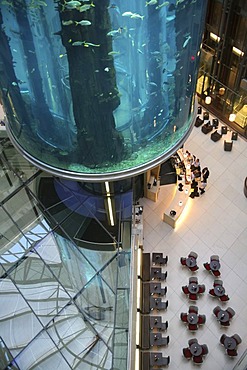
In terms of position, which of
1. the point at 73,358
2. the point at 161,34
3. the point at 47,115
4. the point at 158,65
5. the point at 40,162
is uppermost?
the point at 161,34

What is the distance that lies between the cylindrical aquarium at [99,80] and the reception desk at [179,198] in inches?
300

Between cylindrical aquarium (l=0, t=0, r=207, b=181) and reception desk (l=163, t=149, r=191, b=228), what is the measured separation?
300 inches

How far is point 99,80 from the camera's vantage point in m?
5.62

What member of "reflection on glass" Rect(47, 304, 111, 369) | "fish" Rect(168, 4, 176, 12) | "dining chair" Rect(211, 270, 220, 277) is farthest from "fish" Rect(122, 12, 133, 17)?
"dining chair" Rect(211, 270, 220, 277)

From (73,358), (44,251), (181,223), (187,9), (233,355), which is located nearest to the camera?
(187,9)

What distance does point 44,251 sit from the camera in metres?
10.9

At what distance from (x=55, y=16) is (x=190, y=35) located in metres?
2.09

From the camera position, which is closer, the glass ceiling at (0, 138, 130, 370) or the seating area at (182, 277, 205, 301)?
the glass ceiling at (0, 138, 130, 370)

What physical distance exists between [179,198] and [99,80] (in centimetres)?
1007

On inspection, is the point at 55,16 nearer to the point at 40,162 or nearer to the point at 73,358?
the point at 40,162

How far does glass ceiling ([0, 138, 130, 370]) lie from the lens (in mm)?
9273

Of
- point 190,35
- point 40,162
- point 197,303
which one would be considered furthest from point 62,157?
point 197,303

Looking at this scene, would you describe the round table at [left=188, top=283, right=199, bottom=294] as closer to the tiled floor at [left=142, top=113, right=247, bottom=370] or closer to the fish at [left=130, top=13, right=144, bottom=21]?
the tiled floor at [left=142, top=113, right=247, bottom=370]

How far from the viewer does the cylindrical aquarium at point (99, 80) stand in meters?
5.06
